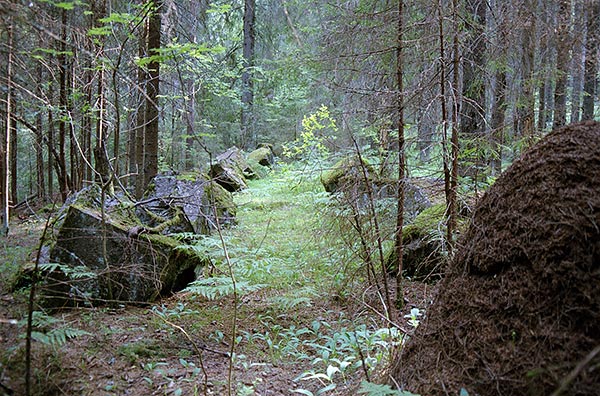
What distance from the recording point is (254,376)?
3760 millimetres

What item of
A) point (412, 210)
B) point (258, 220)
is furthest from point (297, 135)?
point (412, 210)

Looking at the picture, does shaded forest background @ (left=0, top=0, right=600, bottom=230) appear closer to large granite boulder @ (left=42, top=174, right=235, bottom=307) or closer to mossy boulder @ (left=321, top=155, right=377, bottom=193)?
mossy boulder @ (left=321, top=155, right=377, bottom=193)

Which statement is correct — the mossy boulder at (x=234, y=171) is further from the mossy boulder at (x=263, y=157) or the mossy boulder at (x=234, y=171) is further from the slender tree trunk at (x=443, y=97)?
the slender tree trunk at (x=443, y=97)

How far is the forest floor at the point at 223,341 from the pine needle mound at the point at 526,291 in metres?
0.60

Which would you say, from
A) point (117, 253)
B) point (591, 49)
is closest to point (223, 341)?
point (117, 253)

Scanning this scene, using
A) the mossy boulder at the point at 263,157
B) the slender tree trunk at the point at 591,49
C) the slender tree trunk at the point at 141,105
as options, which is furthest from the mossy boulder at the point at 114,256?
the mossy boulder at the point at 263,157

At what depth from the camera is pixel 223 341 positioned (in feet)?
15.0

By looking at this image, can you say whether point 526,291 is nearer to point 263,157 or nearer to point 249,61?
point 263,157

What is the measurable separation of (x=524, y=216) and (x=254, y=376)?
8.78 ft

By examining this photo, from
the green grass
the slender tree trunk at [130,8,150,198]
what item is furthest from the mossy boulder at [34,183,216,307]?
the slender tree trunk at [130,8,150,198]

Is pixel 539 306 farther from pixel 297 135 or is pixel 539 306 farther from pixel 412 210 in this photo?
pixel 297 135

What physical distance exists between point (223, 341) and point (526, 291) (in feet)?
10.8

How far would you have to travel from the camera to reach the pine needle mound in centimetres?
207

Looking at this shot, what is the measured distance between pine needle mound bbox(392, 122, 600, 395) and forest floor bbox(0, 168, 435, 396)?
0.60m
